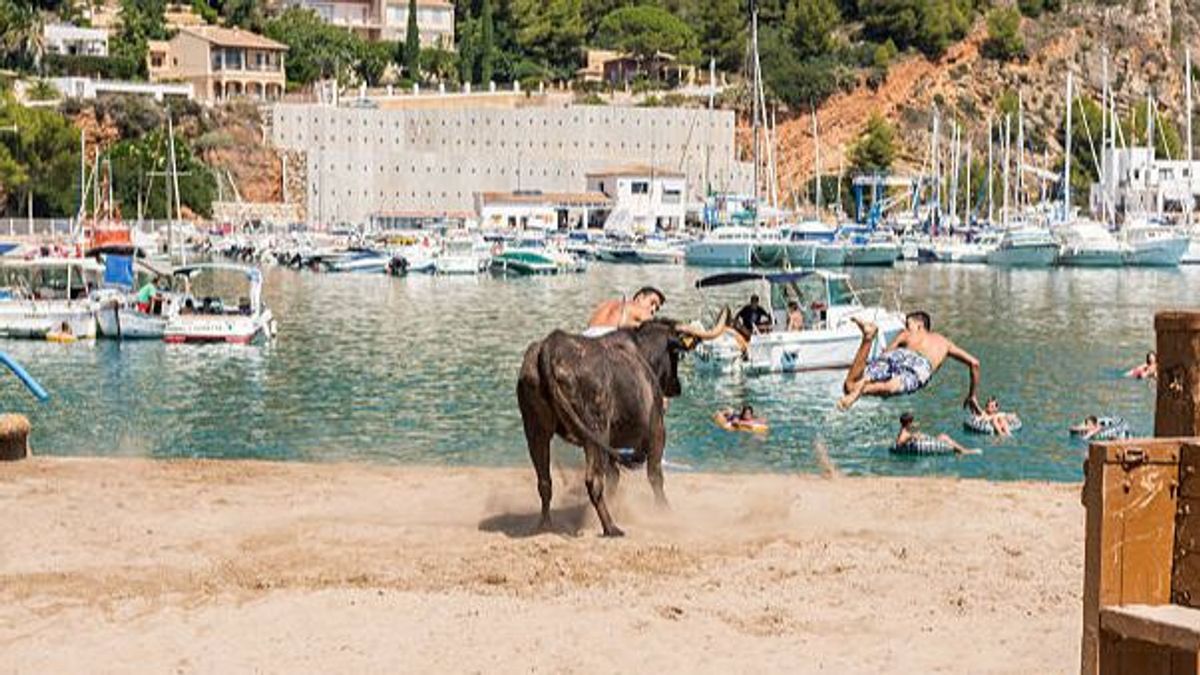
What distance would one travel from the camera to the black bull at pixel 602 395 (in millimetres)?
13812

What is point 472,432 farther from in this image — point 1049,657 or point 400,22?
point 400,22

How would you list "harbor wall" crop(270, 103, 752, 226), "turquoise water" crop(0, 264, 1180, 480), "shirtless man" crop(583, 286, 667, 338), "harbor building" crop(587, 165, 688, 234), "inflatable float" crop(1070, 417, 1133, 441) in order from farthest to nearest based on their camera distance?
"harbor building" crop(587, 165, 688, 234), "harbor wall" crop(270, 103, 752, 226), "turquoise water" crop(0, 264, 1180, 480), "inflatable float" crop(1070, 417, 1133, 441), "shirtless man" crop(583, 286, 667, 338)

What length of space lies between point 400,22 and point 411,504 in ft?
483

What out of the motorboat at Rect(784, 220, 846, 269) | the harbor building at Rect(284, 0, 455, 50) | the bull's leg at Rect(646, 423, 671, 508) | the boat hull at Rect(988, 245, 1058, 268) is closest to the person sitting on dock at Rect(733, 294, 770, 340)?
the bull's leg at Rect(646, 423, 671, 508)

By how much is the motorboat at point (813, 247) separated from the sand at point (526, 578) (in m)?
66.9

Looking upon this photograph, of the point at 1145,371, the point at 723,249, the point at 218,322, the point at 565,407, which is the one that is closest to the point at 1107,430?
the point at 1145,371

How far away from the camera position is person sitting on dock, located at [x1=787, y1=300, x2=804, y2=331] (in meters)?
41.1

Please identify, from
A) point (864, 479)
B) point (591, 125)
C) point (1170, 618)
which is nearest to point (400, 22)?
point (591, 125)

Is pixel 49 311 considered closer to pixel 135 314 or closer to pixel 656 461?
pixel 135 314

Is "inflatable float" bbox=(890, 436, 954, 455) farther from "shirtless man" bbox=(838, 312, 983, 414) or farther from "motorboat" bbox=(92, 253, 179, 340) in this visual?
"motorboat" bbox=(92, 253, 179, 340)

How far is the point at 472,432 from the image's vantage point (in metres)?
30.9

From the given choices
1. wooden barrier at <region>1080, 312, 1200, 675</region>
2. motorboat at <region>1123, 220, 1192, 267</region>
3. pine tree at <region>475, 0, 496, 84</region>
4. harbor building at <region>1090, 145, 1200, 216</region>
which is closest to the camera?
wooden barrier at <region>1080, 312, 1200, 675</region>

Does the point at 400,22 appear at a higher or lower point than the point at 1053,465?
higher

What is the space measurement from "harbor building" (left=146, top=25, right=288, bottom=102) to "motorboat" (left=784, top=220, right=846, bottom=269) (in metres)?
47.4
